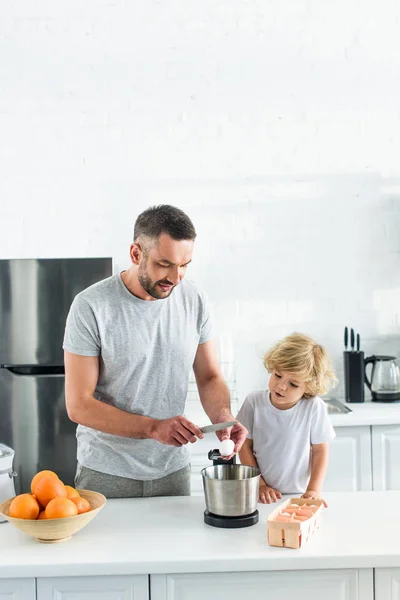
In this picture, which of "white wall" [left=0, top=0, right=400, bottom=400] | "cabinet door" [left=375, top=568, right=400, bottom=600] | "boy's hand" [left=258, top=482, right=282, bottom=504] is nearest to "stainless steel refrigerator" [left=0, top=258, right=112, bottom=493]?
"white wall" [left=0, top=0, right=400, bottom=400]

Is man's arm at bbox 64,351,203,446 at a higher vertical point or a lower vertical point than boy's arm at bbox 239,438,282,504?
higher

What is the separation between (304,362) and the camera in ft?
8.13

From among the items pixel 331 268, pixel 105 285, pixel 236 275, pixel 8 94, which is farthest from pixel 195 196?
pixel 105 285

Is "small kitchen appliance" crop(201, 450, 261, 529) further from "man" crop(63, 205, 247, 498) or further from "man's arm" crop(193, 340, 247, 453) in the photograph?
"man's arm" crop(193, 340, 247, 453)

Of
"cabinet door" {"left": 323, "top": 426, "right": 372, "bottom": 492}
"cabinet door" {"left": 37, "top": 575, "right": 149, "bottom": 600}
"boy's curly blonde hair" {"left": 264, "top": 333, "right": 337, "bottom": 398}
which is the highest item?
"boy's curly blonde hair" {"left": 264, "top": 333, "right": 337, "bottom": 398}

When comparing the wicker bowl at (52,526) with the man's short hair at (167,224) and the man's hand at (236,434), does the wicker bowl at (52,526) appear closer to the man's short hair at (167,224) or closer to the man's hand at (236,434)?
the man's hand at (236,434)

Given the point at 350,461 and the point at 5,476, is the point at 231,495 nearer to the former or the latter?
the point at 5,476

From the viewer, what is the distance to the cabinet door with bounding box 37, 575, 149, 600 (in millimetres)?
1755

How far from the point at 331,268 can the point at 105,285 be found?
2127mm

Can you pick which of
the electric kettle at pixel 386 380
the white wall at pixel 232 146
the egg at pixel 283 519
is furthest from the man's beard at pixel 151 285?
the electric kettle at pixel 386 380

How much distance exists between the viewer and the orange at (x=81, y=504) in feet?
6.08

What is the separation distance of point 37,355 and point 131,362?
1516mm

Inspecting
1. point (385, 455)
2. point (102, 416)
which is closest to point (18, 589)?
point (102, 416)

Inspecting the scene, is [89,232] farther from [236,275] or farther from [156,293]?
[156,293]
